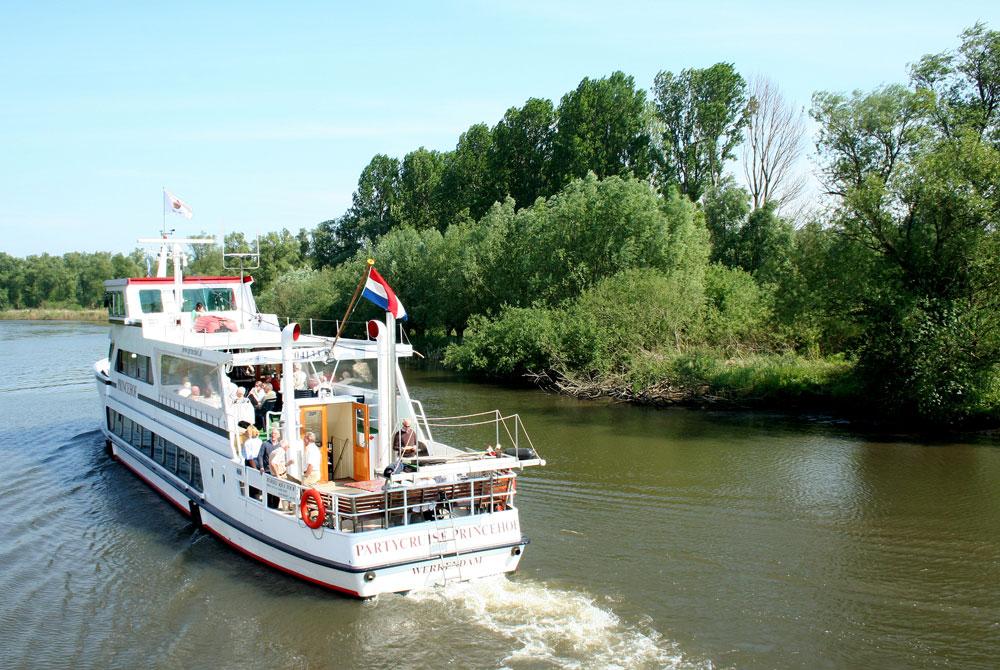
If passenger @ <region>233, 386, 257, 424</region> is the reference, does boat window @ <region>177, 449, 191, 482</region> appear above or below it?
below

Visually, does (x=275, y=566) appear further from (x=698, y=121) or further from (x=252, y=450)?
(x=698, y=121)

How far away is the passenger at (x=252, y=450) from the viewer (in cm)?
1416

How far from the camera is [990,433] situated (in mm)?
Answer: 24344

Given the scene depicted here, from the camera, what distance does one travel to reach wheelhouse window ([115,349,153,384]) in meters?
19.8

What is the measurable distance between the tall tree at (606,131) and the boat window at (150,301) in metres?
38.3

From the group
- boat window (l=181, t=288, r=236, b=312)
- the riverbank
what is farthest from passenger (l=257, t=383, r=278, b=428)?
the riverbank

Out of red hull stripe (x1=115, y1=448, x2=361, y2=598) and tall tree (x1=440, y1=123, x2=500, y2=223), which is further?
tall tree (x1=440, y1=123, x2=500, y2=223)

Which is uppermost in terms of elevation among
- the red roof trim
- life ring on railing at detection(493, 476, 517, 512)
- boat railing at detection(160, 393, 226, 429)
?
the red roof trim

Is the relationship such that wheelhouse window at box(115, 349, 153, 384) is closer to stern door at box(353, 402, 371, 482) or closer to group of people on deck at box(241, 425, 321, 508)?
group of people on deck at box(241, 425, 321, 508)

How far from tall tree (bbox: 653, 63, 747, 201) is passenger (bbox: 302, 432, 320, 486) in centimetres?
4539

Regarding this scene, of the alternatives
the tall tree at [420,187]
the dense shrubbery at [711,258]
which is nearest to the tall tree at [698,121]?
the dense shrubbery at [711,258]

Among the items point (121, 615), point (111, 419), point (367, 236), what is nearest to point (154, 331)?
point (111, 419)

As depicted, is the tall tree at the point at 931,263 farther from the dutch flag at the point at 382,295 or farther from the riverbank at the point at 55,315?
the riverbank at the point at 55,315

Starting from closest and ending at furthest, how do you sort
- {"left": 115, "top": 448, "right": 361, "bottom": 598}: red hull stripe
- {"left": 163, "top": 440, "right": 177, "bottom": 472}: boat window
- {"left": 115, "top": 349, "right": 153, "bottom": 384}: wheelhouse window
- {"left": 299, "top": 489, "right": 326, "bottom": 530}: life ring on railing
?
{"left": 299, "top": 489, "right": 326, "bottom": 530}: life ring on railing, {"left": 115, "top": 448, "right": 361, "bottom": 598}: red hull stripe, {"left": 163, "top": 440, "right": 177, "bottom": 472}: boat window, {"left": 115, "top": 349, "right": 153, "bottom": 384}: wheelhouse window
